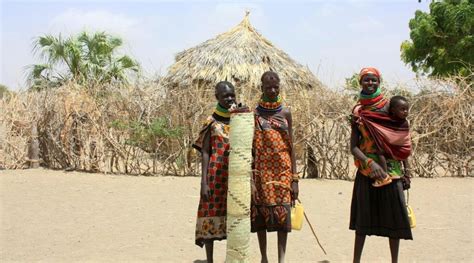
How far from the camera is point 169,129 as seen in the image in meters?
9.34

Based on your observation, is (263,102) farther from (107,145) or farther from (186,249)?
(107,145)

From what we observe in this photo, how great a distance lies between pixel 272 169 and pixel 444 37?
13.3m

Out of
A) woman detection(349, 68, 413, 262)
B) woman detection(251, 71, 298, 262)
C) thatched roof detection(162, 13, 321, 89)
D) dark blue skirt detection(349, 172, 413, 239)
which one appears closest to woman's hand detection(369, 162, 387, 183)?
woman detection(349, 68, 413, 262)

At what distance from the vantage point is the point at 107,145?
31.1ft

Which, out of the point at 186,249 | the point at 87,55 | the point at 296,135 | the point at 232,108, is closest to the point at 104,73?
the point at 87,55

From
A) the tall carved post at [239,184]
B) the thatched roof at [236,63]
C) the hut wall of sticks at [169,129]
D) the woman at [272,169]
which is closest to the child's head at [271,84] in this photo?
the woman at [272,169]

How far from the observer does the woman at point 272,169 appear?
3621 mm

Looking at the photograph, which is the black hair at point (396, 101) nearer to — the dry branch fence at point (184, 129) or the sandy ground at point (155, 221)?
the sandy ground at point (155, 221)

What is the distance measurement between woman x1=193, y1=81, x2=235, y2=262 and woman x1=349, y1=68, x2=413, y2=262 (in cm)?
96

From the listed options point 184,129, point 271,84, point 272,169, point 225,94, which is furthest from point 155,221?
point 184,129

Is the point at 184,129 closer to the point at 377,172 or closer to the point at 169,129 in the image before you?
the point at 169,129

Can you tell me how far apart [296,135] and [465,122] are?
3187mm

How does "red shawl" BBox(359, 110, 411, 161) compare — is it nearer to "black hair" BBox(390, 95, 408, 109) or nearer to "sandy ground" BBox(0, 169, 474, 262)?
"black hair" BBox(390, 95, 408, 109)

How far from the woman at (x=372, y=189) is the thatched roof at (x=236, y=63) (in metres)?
7.87
